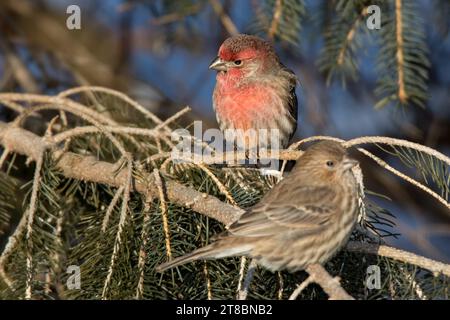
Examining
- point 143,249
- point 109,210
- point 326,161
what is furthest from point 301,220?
point 109,210

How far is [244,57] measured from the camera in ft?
15.8

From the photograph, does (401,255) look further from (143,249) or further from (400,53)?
(400,53)

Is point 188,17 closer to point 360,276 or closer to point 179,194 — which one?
point 179,194

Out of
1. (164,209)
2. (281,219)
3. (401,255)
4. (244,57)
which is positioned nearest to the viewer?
(401,255)

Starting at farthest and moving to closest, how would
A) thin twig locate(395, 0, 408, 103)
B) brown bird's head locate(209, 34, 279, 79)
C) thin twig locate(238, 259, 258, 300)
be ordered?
1. brown bird's head locate(209, 34, 279, 79)
2. thin twig locate(395, 0, 408, 103)
3. thin twig locate(238, 259, 258, 300)

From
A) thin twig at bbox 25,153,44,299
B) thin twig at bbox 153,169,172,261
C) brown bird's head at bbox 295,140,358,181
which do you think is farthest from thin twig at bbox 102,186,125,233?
brown bird's head at bbox 295,140,358,181

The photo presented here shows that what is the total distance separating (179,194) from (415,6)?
160 centimetres

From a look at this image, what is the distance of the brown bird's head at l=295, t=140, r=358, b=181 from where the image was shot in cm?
350

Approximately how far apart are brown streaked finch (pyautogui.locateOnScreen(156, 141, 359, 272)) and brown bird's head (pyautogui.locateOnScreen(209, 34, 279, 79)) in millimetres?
1338

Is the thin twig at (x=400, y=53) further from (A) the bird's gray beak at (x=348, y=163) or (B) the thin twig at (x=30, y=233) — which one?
(B) the thin twig at (x=30, y=233)

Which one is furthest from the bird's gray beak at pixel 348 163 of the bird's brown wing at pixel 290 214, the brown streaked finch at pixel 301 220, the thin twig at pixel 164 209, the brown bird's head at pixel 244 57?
the brown bird's head at pixel 244 57

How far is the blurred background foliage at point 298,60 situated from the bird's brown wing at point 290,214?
92 cm

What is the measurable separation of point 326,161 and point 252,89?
56.9 inches

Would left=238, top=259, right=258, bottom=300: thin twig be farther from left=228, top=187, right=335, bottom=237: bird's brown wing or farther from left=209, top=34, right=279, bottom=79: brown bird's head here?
left=209, top=34, right=279, bottom=79: brown bird's head
